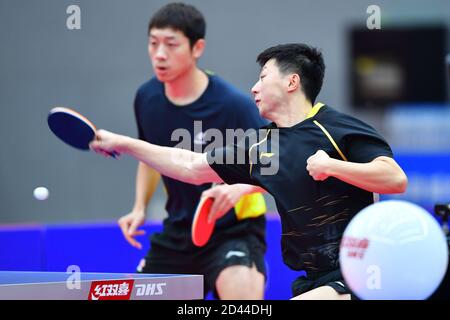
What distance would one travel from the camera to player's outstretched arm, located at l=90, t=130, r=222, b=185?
4340 mm

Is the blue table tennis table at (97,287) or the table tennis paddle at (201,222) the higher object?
the table tennis paddle at (201,222)

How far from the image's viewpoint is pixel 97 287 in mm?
3711

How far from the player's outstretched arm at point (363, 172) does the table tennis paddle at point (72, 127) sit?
3.53 feet

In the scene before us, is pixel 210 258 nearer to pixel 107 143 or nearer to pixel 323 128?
pixel 107 143

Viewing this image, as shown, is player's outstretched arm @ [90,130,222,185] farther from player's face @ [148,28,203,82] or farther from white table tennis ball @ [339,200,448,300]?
white table tennis ball @ [339,200,448,300]

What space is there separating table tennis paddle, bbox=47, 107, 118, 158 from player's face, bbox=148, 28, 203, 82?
1.00 m

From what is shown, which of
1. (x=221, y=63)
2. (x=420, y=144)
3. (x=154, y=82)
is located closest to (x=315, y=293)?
(x=154, y=82)

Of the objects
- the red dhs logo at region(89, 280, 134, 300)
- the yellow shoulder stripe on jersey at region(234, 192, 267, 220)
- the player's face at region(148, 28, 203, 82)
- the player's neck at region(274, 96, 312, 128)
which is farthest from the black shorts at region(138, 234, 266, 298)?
the red dhs logo at region(89, 280, 134, 300)

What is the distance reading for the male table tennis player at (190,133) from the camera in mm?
5387

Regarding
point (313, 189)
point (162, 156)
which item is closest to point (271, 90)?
point (313, 189)

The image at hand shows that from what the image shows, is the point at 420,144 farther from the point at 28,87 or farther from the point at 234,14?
the point at 28,87

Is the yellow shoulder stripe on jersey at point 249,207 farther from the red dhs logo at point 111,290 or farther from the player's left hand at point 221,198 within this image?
the red dhs logo at point 111,290

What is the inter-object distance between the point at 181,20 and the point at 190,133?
655mm

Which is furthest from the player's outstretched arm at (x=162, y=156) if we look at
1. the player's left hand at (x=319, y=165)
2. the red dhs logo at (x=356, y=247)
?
the red dhs logo at (x=356, y=247)
